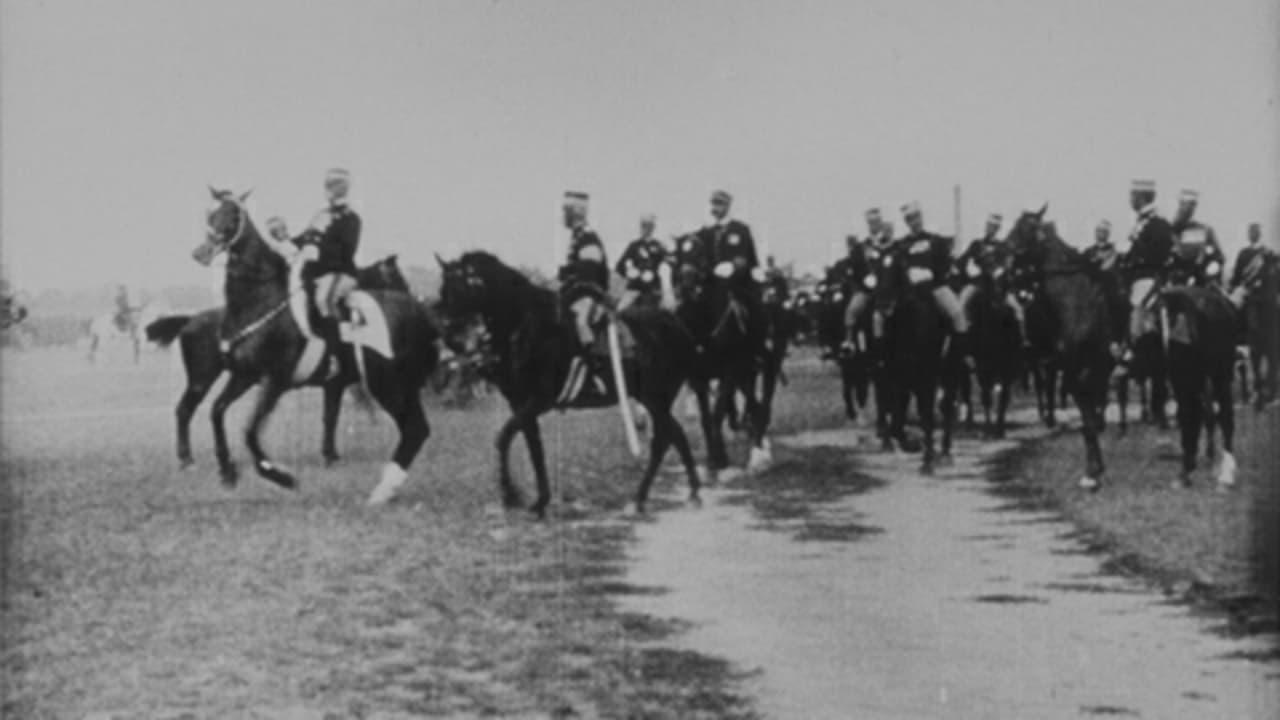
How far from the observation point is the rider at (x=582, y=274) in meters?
6.68

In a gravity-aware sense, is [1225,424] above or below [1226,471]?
above

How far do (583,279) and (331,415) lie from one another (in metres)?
1.02

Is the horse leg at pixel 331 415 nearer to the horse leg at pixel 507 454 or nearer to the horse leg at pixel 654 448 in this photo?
the horse leg at pixel 507 454

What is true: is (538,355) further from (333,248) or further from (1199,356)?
(1199,356)

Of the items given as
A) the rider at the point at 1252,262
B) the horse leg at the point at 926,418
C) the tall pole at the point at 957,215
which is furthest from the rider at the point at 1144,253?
the horse leg at the point at 926,418

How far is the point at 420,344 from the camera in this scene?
8062mm

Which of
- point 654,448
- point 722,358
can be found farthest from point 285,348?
point 722,358

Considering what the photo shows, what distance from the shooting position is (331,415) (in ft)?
24.9

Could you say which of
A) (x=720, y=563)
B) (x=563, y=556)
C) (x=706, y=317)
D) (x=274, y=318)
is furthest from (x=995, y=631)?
(x=706, y=317)

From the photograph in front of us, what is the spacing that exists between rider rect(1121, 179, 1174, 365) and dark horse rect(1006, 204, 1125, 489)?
14cm

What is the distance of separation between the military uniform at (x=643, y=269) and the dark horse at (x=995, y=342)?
269 centimetres

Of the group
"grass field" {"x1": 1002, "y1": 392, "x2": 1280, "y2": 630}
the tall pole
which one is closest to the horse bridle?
the tall pole

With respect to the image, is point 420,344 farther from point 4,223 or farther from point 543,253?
point 4,223

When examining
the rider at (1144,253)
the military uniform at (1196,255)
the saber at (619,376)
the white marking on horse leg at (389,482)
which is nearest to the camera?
the rider at (1144,253)
